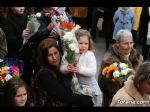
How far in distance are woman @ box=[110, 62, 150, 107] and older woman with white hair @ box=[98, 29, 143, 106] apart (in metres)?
0.91

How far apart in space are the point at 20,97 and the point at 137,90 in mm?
1087

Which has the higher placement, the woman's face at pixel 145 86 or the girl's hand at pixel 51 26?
the girl's hand at pixel 51 26

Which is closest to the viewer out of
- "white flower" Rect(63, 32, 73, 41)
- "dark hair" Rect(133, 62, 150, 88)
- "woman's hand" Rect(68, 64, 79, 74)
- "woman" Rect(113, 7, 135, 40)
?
"dark hair" Rect(133, 62, 150, 88)

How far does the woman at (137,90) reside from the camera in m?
3.79

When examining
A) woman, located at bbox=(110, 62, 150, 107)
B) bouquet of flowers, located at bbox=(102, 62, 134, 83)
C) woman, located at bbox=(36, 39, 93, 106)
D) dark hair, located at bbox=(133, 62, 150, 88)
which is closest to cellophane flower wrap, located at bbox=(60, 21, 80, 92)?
woman, located at bbox=(36, 39, 93, 106)

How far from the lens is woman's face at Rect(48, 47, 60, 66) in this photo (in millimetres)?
4336

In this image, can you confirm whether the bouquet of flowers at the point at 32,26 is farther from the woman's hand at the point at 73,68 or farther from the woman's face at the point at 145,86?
the woman's face at the point at 145,86

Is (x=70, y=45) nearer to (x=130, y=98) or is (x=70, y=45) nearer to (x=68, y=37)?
(x=68, y=37)

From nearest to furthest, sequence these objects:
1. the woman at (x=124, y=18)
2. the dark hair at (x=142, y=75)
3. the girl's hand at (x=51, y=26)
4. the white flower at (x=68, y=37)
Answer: the dark hair at (x=142, y=75) < the white flower at (x=68, y=37) < the girl's hand at (x=51, y=26) < the woman at (x=124, y=18)

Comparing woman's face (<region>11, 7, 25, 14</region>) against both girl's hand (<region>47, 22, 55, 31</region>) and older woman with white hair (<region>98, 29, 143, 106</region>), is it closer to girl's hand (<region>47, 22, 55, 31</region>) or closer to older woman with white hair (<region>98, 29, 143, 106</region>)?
girl's hand (<region>47, 22, 55, 31</region>)

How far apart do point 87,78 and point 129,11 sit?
10.4 feet

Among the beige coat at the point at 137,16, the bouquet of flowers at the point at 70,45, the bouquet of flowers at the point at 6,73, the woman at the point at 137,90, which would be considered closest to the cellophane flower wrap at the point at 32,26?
the bouquet of flowers at the point at 70,45

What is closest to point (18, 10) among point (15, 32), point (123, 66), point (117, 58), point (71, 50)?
point (15, 32)

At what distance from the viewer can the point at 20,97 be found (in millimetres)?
4156
